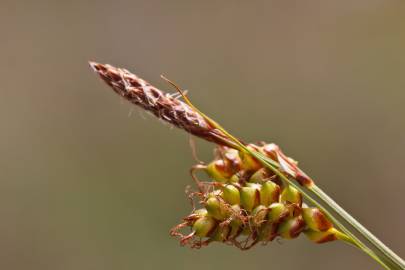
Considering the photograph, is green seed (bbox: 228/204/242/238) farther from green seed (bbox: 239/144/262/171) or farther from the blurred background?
the blurred background

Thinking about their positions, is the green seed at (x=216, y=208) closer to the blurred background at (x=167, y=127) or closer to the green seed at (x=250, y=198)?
the green seed at (x=250, y=198)

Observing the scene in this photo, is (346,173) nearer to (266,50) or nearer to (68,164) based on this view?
(266,50)

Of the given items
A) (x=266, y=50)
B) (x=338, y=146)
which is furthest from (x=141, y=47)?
(x=338, y=146)

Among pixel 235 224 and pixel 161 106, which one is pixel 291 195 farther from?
pixel 161 106

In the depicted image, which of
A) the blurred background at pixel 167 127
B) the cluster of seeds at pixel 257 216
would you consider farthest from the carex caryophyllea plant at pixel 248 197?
the blurred background at pixel 167 127

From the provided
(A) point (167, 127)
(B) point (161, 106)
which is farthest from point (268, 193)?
(A) point (167, 127)

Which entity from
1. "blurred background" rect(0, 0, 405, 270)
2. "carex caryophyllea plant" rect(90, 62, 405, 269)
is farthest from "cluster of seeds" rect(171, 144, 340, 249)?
"blurred background" rect(0, 0, 405, 270)
